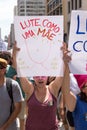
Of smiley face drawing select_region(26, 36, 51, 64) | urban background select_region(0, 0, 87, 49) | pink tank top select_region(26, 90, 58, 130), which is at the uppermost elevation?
urban background select_region(0, 0, 87, 49)

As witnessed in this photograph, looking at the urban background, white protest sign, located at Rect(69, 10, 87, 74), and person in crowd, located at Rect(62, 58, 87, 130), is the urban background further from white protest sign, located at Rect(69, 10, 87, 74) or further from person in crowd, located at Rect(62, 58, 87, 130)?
person in crowd, located at Rect(62, 58, 87, 130)

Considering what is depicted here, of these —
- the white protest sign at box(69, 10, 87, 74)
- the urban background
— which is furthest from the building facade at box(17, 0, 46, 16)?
the white protest sign at box(69, 10, 87, 74)

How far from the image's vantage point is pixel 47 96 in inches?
198

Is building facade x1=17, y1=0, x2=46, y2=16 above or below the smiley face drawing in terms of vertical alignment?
above

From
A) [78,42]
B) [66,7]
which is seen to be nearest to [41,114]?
[78,42]

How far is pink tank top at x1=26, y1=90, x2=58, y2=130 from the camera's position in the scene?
193 inches

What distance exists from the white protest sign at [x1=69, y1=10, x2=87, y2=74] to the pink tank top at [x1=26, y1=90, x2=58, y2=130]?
592 millimetres

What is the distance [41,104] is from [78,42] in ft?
2.62

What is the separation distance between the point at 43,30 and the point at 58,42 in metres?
0.21

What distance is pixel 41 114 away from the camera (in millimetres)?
4910

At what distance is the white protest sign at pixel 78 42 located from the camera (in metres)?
4.56

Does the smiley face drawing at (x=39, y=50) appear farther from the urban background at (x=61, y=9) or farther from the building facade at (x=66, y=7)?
the building facade at (x=66, y=7)

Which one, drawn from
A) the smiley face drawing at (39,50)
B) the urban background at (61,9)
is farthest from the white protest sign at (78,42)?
the urban background at (61,9)

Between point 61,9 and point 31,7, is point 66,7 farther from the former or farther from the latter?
point 31,7
